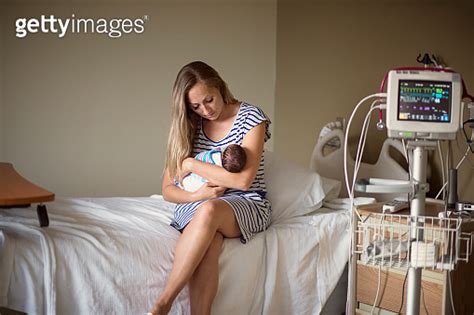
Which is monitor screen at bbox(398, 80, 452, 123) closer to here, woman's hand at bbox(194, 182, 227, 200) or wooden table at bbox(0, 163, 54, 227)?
woman's hand at bbox(194, 182, 227, 200)

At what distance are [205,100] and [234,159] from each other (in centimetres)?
27

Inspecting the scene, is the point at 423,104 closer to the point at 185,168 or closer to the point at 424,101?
the point at 424,101

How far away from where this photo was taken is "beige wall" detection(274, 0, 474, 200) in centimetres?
281

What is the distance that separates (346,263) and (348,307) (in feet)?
0.58

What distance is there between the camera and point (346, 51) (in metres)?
3.36

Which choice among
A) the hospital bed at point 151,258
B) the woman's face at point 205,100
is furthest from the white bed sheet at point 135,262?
the woman's face at point 205,100

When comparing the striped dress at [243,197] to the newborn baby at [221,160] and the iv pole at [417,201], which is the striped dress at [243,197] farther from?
the iv pole at [417,201]

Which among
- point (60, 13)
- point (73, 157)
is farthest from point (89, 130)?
point (60, 13)

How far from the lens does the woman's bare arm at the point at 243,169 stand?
235cm

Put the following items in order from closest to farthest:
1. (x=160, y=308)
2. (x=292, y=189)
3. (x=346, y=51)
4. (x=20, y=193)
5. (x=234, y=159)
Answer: (x=20, y=193), (x=160, y=308), (x=234, y=159), (x=292, y=189), (x=346, y=51)

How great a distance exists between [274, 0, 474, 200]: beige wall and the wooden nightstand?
1.96 feet

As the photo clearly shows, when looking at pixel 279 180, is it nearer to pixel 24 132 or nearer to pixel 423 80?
pixel 423 80

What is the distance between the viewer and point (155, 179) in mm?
4031
